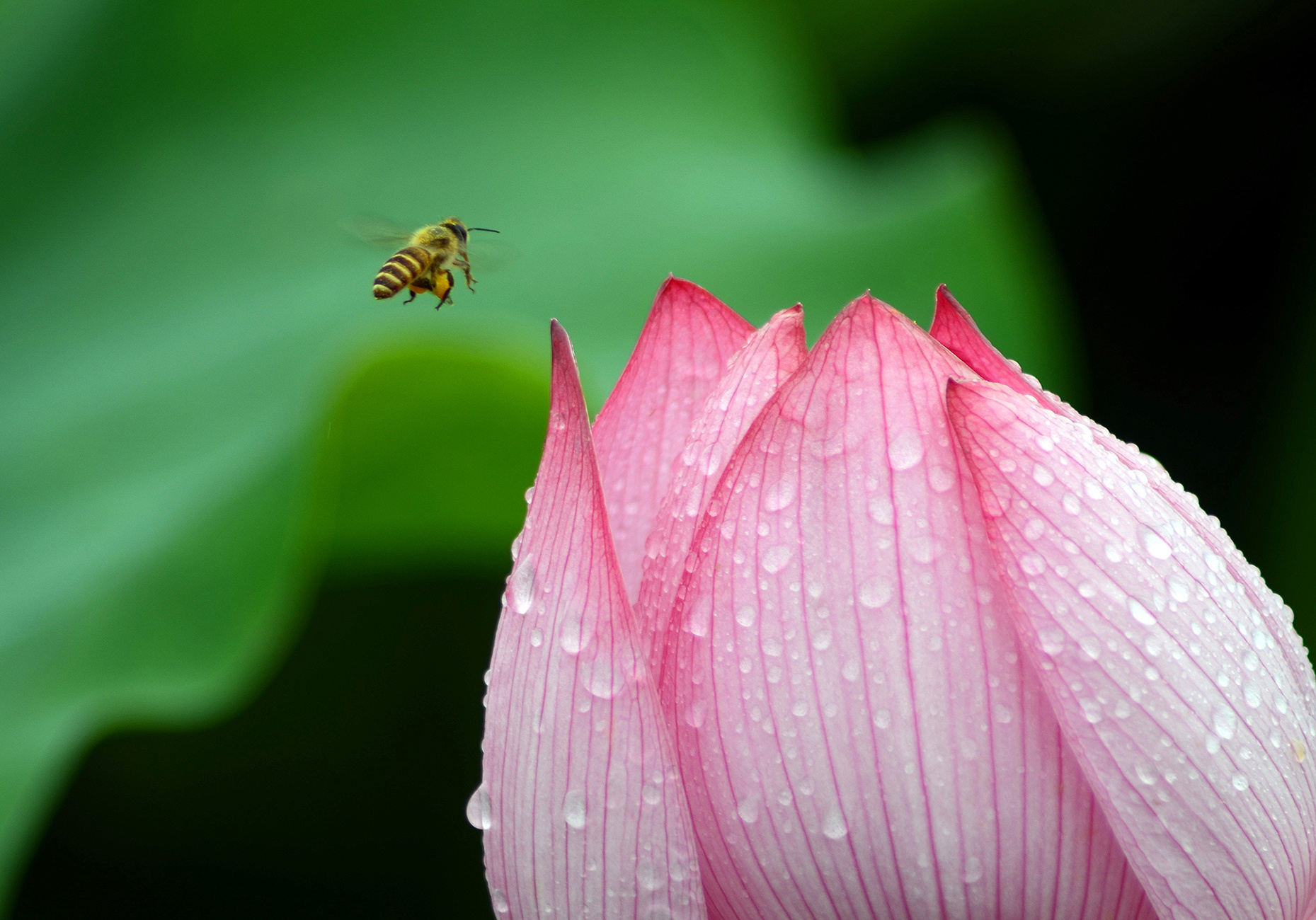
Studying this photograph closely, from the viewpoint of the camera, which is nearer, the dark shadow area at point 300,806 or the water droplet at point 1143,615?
the water droplet at point 1143,615

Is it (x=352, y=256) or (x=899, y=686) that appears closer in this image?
(x=899, y=686)

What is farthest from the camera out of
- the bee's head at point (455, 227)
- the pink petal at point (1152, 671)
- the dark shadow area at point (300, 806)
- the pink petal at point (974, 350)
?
the dark shadow area at point (300, 806)

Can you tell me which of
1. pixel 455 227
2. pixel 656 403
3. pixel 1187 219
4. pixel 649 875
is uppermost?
pixel 1187 219

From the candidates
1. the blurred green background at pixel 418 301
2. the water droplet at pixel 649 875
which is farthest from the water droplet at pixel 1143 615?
the blurred green background at pixel 418 301

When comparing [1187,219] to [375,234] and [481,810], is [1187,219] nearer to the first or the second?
[375,234]

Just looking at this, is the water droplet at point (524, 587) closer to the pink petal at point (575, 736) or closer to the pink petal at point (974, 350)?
the pink petal at point (575, 736)

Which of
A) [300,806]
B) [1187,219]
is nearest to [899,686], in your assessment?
[300,806]
